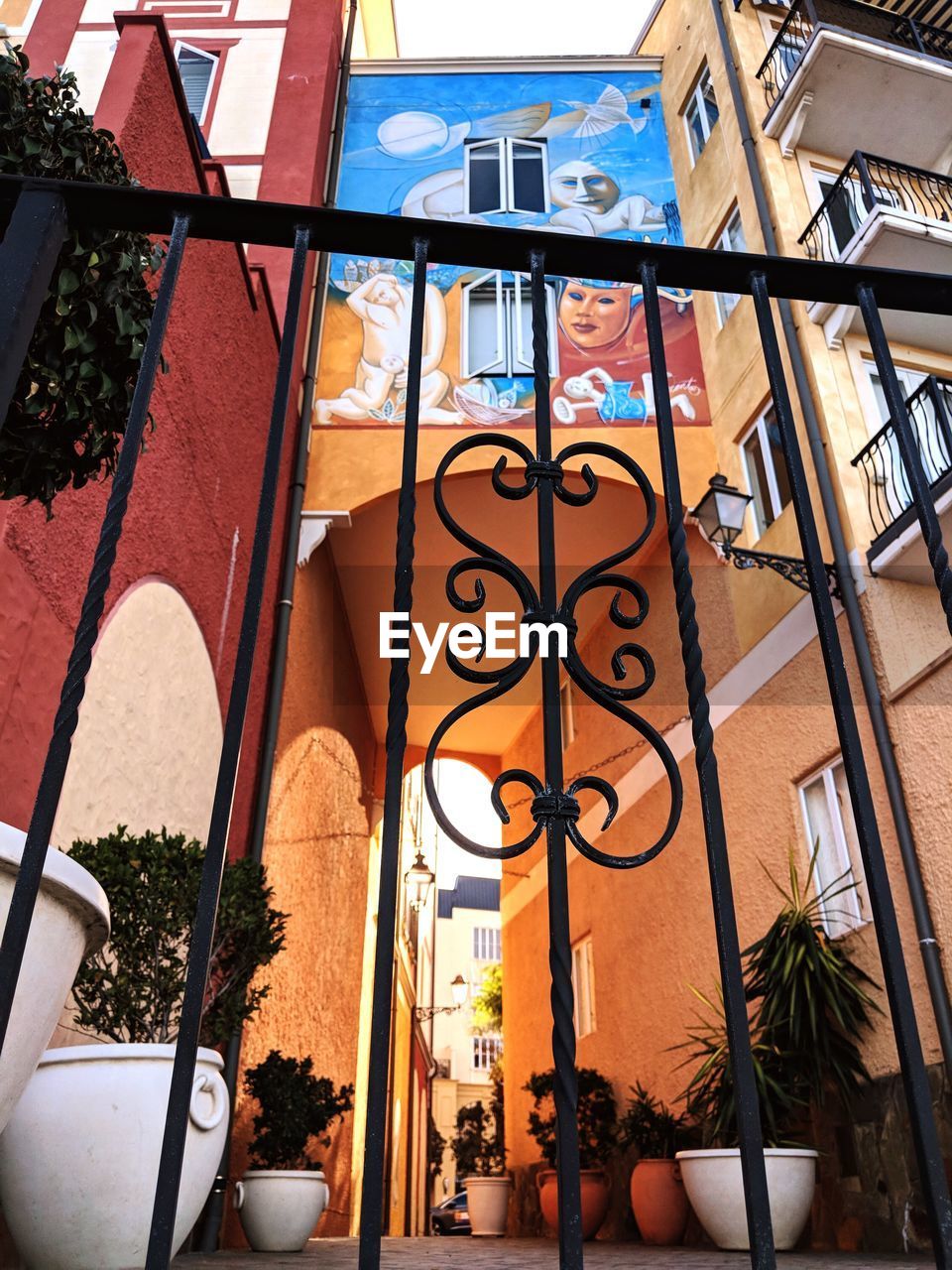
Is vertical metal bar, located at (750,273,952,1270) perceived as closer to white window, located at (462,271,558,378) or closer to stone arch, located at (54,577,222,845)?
stone arch, located at (54,577,222,845)

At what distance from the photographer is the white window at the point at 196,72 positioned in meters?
10.2

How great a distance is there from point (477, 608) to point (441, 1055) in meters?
37.6

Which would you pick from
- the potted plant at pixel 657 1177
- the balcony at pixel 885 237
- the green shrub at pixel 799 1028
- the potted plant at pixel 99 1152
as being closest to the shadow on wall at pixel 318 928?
the potted plant at pixel 657 1177

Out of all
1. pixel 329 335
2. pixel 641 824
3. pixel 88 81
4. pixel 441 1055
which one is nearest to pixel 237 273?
pixel 329 335

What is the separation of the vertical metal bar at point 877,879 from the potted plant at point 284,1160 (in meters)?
4.83

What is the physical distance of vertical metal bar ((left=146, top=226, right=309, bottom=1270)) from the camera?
42.4 inches

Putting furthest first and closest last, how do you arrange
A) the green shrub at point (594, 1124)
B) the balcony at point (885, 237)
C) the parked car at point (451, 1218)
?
the parked car at point (451, 1218) → the green shrub at point (594, 1124) → the balcony at point (885, 237)

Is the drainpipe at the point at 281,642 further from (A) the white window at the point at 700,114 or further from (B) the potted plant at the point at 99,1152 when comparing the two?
(A) the white window at the point at 700,114

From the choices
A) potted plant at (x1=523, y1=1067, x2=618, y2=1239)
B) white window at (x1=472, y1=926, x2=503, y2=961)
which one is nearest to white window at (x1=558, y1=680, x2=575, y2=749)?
potted plant at (x1=523, y1=1067, x2=618, y2=1239)

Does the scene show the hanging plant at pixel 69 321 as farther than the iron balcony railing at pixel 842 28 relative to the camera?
No

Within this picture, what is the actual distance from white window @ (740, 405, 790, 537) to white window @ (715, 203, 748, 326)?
1436mm

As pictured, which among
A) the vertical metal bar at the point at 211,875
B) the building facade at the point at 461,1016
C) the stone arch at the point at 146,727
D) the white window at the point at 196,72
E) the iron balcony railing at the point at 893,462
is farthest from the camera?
the building facade at the point at 461,1016

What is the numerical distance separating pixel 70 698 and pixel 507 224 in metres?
10.5

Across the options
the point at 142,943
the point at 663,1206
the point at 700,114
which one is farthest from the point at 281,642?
the point at 700,114
